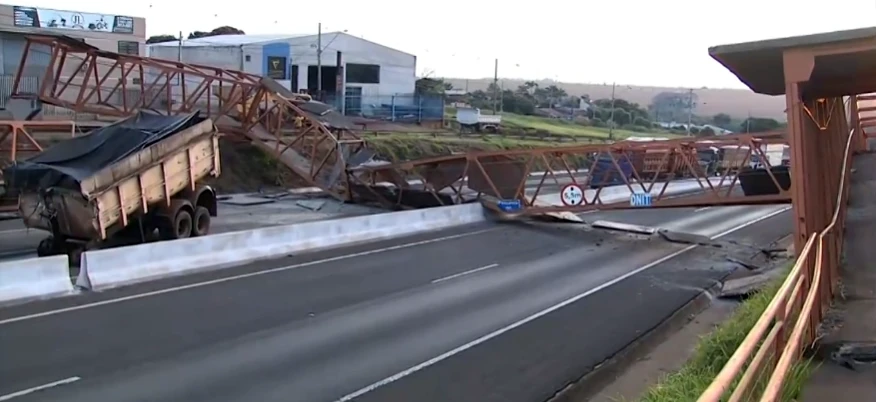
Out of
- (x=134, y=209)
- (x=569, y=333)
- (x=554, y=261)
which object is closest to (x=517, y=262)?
(x=554, y=261)

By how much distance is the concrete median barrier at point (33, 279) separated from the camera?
50.0ft

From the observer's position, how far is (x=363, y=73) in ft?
253

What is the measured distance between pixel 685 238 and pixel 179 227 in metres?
14.9

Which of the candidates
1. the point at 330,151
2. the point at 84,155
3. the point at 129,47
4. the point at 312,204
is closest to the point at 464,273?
the point at 84,155

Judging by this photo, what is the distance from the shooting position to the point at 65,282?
53.3 ft

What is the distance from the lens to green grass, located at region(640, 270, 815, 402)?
860 centimetres

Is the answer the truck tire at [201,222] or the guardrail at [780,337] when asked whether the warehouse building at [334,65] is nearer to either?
the truck tire at [201,222]

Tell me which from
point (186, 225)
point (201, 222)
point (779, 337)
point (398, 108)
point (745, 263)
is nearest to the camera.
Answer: point (779, 337)

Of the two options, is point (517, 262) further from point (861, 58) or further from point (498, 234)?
point (861, 58)

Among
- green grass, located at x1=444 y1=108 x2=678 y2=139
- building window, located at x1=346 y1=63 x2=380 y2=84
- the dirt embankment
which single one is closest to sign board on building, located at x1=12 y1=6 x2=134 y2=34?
building window, located at x1=346 y1=63 x2=380 y2=84

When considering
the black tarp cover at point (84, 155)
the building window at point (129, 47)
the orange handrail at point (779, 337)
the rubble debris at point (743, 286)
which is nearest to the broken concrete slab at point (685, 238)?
the rubble debris at point (743, 286)

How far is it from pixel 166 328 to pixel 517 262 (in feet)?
34.2

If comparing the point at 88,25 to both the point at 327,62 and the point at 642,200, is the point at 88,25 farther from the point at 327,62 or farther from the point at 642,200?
the point at 642,200

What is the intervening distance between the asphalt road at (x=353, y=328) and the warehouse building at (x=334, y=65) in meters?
44.0
